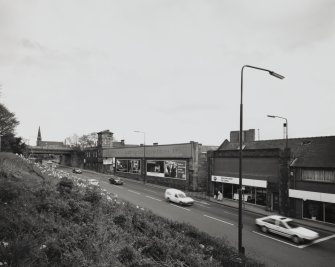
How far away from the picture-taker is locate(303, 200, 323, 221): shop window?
23.4 metres

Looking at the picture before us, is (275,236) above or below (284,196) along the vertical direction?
below

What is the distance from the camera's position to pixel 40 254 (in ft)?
21.9

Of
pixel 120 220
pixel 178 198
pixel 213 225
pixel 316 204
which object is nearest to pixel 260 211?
pixel 316 204

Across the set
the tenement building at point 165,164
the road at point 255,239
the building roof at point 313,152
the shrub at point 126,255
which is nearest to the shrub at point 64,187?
the shrub at point 126,255

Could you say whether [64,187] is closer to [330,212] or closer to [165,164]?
[330,212]

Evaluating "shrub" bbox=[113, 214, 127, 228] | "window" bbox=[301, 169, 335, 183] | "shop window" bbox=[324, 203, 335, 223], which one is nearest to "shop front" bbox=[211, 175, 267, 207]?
"window" bbox=[301, 169, 335, 183]

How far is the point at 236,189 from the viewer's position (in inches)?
1270

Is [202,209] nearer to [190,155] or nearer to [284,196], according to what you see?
[284,196]

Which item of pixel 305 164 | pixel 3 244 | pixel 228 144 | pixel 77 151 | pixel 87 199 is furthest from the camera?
pixel 77 151

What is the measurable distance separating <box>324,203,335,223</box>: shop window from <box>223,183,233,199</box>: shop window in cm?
1158

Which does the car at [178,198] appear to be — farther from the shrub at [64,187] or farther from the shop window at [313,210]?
the shrub at [64,187]

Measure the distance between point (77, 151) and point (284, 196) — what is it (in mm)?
75365

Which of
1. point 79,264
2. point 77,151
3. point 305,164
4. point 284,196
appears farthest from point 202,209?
point 77,151

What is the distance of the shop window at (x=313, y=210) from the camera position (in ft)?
76.7
